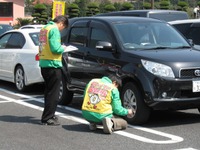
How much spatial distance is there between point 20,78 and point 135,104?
15.3 ft

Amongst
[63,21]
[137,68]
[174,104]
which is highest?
[63,21]

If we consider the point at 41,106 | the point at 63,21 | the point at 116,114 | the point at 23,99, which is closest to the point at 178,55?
the point at 116,114

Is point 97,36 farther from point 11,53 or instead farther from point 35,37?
point 11,53

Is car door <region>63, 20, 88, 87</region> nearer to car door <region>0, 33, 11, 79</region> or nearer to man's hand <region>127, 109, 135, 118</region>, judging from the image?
man's hand <region>127, 109, 135, 118</region>

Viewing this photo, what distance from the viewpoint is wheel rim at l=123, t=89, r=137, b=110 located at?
769 cm

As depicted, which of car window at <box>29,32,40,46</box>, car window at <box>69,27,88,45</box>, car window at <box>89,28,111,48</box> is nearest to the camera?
car window at <box>89,28,111,48</box>

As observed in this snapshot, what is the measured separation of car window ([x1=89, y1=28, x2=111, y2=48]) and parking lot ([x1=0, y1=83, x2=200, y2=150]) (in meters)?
1.30

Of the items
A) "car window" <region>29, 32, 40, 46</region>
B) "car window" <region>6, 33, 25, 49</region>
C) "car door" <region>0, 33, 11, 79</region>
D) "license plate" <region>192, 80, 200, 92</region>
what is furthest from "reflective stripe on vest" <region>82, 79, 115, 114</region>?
"car door" <region>0, 33, 11, 79</region>

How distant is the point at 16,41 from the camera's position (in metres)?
11.9

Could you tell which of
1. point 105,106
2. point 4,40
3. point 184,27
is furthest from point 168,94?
point 4,40

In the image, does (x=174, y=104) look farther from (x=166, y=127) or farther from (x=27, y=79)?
(x=27, y=79)

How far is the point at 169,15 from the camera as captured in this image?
49.3 feet

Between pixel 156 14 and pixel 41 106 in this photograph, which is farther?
pixel 156 14

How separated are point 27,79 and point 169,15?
5.68 m
